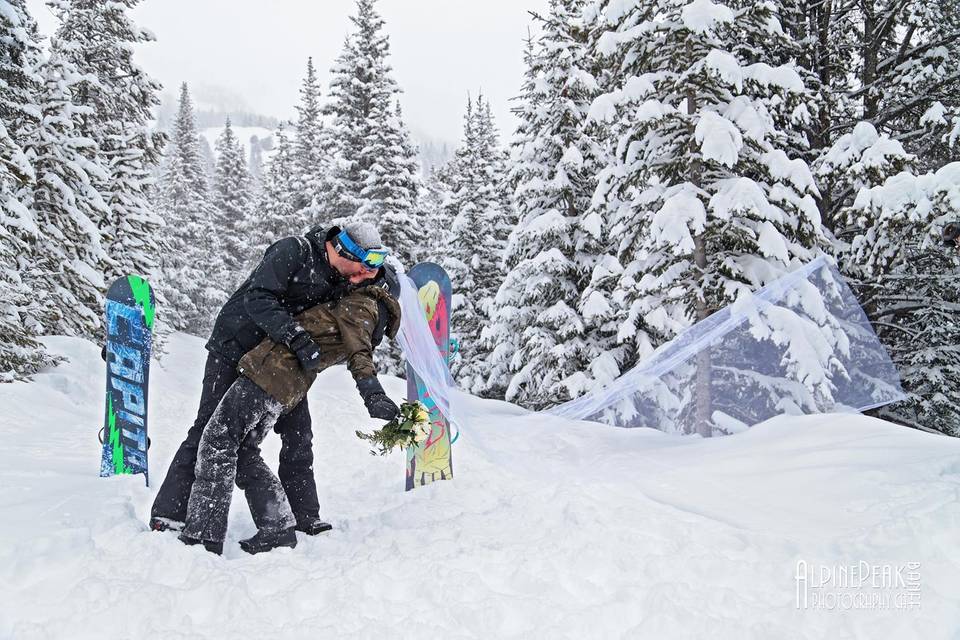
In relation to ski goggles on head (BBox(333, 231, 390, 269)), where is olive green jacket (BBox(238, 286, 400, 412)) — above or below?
below

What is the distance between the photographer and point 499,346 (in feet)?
56.3

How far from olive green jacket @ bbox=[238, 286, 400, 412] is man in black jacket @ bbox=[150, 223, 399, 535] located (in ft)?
0.48

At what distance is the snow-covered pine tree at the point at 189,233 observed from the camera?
106ft

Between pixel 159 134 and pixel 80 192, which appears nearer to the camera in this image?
pixel 80 192

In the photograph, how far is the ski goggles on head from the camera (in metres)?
4.06

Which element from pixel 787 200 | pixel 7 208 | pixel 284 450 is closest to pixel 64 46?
pixel 7 208

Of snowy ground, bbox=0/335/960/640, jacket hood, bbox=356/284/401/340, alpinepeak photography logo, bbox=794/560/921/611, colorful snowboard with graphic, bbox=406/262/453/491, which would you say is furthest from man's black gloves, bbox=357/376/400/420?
alpinepeak photography logo, bbox=794/560/921/611

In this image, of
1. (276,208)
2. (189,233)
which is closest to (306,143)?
(276,208)

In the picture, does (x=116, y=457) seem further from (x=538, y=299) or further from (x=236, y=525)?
(x=538, y=299)

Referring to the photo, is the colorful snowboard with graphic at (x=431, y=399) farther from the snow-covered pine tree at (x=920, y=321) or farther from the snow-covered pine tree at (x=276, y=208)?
the snow-covered pine tree at (x=276, y=208)

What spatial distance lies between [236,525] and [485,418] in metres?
2.30

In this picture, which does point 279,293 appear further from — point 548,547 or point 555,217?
point 555,217

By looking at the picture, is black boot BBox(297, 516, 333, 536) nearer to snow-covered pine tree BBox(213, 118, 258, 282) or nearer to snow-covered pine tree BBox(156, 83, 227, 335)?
snow-covered pine tree BBox(156, 83, 227, 335)

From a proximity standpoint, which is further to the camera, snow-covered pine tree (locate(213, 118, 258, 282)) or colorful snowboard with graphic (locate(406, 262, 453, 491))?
snow-covered pine tree (locate(213, 118, 258, 282))
